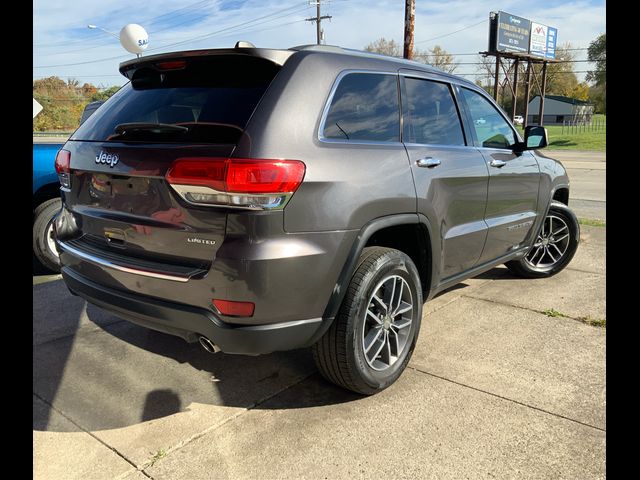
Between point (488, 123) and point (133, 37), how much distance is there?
35.6 ft

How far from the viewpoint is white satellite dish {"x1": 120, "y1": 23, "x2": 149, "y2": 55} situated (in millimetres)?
12531

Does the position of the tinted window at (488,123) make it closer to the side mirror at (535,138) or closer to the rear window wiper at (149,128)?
the side mirror at (535,138)

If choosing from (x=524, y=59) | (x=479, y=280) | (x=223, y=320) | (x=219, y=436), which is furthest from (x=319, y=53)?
(x=524, y=59)

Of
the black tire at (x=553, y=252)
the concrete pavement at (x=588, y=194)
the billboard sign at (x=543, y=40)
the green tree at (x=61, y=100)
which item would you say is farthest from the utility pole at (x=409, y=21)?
the green tree at (x=61, y=100)

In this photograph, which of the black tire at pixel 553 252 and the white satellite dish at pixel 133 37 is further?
the white satellite dish at pixel 133 37

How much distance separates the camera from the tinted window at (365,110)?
2742 mm

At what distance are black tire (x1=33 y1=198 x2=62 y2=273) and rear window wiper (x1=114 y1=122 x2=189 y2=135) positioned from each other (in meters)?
2.89

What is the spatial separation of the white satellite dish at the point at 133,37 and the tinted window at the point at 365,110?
11.2 meters

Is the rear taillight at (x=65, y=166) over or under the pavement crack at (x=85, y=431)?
over

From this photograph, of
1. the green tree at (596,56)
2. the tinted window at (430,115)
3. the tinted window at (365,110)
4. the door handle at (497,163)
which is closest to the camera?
the tinted window at (365,110)

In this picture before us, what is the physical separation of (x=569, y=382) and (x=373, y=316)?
1.32m

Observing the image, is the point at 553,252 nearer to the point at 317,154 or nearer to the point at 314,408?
the point at 314,408

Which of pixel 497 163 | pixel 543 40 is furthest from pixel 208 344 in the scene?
pixel 543 40

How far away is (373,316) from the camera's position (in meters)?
2.98
